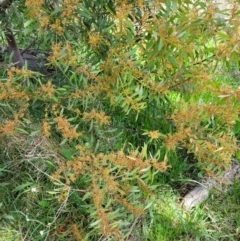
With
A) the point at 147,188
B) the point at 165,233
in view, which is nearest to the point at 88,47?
the point at 147,188

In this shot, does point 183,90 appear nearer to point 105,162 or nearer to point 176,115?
point 176,115

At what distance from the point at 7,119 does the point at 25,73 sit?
0.30 meters

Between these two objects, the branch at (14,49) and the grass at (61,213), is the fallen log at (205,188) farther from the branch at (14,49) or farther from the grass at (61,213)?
the branch at (14,49)

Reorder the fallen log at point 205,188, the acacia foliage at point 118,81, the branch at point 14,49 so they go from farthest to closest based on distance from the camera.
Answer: the branch at point 14,49
the fallen log at point 205,188
the acacia foliage at point 118,81

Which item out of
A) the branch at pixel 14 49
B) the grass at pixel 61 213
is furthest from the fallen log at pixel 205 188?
the branch at pixel 14 49

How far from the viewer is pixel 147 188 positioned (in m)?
1.97

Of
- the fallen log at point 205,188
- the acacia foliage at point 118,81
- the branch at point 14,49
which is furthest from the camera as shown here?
the branch at point 14,49

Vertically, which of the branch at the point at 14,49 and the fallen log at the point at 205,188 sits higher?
the branch at the point at 14,49

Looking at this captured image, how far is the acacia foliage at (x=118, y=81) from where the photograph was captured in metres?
1.88

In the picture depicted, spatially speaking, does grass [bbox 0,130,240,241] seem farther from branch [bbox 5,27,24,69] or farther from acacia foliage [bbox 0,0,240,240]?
branch [bbox 5,27,24,69]

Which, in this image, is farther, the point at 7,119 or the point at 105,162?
the point at 7,119

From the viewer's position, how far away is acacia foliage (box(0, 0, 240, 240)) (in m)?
1.88

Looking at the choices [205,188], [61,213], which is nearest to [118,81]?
[61,213]

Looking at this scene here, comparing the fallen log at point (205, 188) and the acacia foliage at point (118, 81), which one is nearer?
the acacia foliage at point (118, 81)
